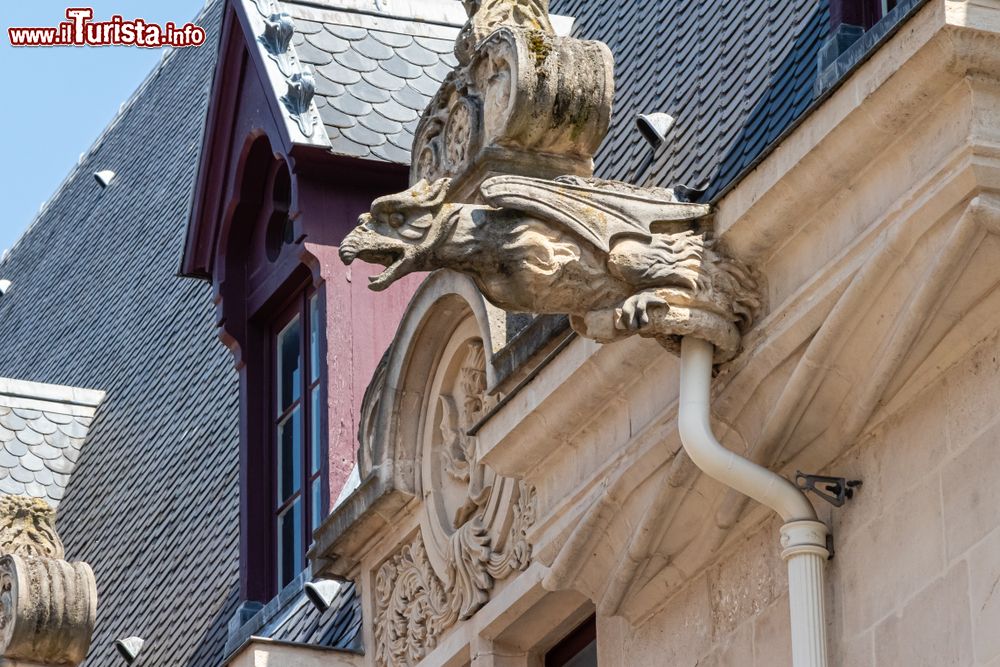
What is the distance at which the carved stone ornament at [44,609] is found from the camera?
15.8 metres

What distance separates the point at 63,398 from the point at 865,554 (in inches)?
451

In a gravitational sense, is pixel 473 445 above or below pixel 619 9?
below

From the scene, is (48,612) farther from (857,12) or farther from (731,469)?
(731,469)

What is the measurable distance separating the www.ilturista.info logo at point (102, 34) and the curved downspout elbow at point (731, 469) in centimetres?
1102

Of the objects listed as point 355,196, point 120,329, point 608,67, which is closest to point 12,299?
point 120,329

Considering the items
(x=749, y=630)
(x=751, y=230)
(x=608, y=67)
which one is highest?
(x=608, y=67)

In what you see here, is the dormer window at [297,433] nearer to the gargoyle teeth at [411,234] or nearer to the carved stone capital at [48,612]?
the carved stone capital at [48,612]

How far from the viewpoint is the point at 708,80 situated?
41.0 feet

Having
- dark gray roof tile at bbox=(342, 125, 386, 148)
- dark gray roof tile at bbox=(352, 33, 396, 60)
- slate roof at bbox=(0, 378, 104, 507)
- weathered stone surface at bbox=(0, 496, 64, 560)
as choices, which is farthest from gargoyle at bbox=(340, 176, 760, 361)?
slate roof at bbox=(0, 378, 104, 507)

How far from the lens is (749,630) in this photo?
984 centimetres

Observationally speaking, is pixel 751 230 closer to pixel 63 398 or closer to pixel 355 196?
pixel 355 196

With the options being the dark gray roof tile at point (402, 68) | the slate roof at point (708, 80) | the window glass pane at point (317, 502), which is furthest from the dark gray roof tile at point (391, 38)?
the window glass pane at point (317, 502)

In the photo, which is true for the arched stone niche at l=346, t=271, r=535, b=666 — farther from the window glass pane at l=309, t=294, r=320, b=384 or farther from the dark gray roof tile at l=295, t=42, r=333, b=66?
the dark gray roof tile at l=295, t=42, r=333, b=66

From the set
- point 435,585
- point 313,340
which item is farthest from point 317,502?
point 435,585
